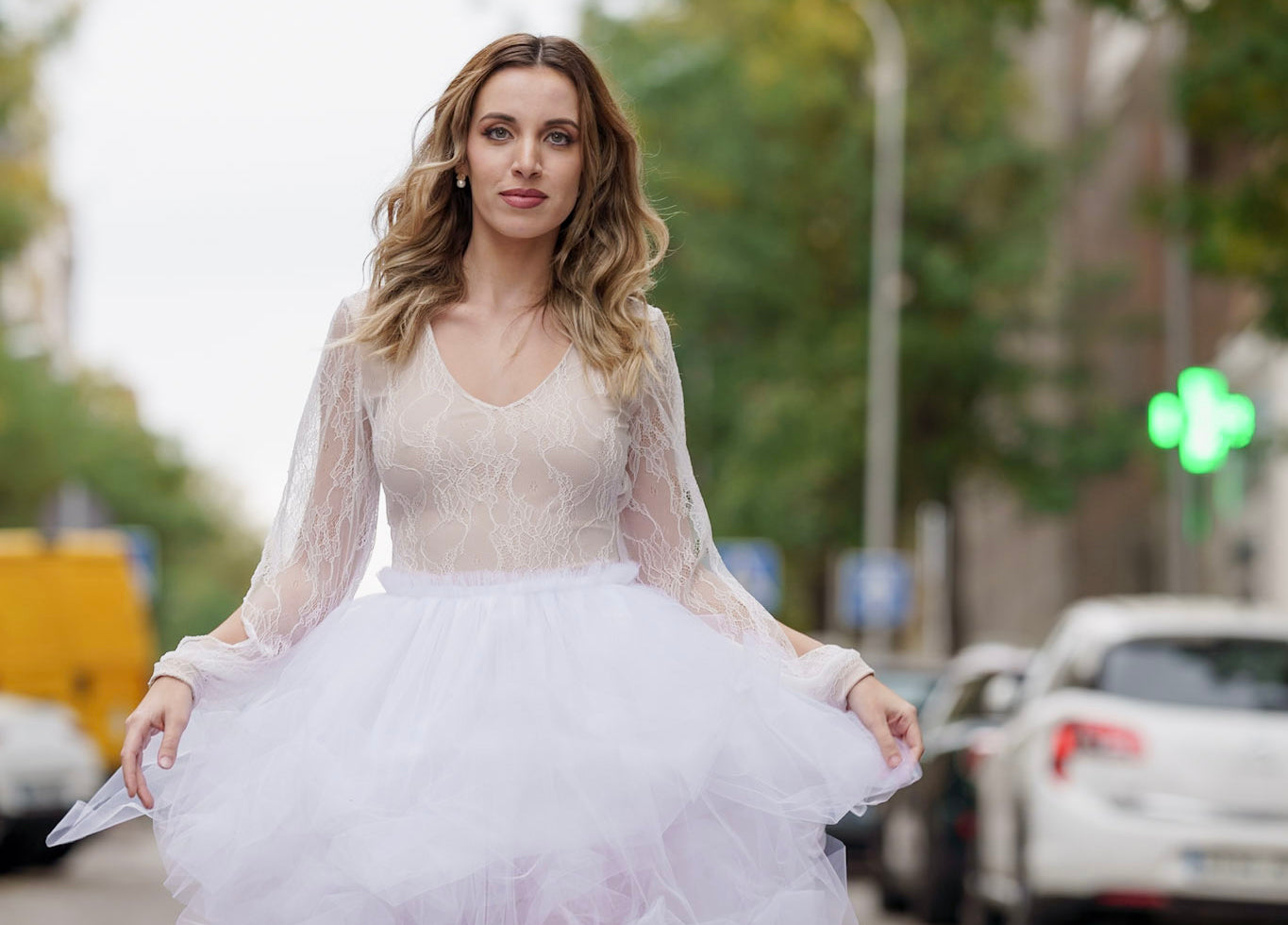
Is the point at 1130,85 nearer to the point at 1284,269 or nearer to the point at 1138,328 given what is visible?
the point at 1138,328

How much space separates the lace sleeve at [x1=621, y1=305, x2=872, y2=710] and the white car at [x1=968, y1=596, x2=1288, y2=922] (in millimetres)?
Result: 6185

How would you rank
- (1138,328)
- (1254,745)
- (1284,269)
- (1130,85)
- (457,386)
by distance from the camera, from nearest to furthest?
(457,386) → (1254,745) → (1284,269) → (1138,328) → (1130,85)

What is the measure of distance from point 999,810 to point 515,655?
807 centimetres

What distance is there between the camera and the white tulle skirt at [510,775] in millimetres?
3408

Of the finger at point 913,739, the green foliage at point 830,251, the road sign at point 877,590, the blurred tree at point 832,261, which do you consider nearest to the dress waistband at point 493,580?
the finger at point 913,739

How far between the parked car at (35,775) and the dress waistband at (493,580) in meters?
12.2

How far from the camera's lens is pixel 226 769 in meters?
3.63

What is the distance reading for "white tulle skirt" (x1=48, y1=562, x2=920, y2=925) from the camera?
11.2ft

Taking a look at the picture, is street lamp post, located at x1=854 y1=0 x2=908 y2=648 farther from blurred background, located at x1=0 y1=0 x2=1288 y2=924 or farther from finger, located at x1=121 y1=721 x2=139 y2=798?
finger, located at x1=121 y1=721 x2=139 y2=798

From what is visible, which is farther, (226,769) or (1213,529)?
(1213,529)

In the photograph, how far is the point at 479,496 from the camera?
378 centimetres

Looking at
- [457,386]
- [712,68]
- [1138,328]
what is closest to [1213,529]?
[1138,328]

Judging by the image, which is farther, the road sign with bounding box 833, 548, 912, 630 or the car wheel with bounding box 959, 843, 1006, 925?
the road sign with bounding box 833, 548, 912, 630

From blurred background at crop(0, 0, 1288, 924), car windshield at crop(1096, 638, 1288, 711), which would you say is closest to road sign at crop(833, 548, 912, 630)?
blurred background at crop(0, 0, 1288, 924)
